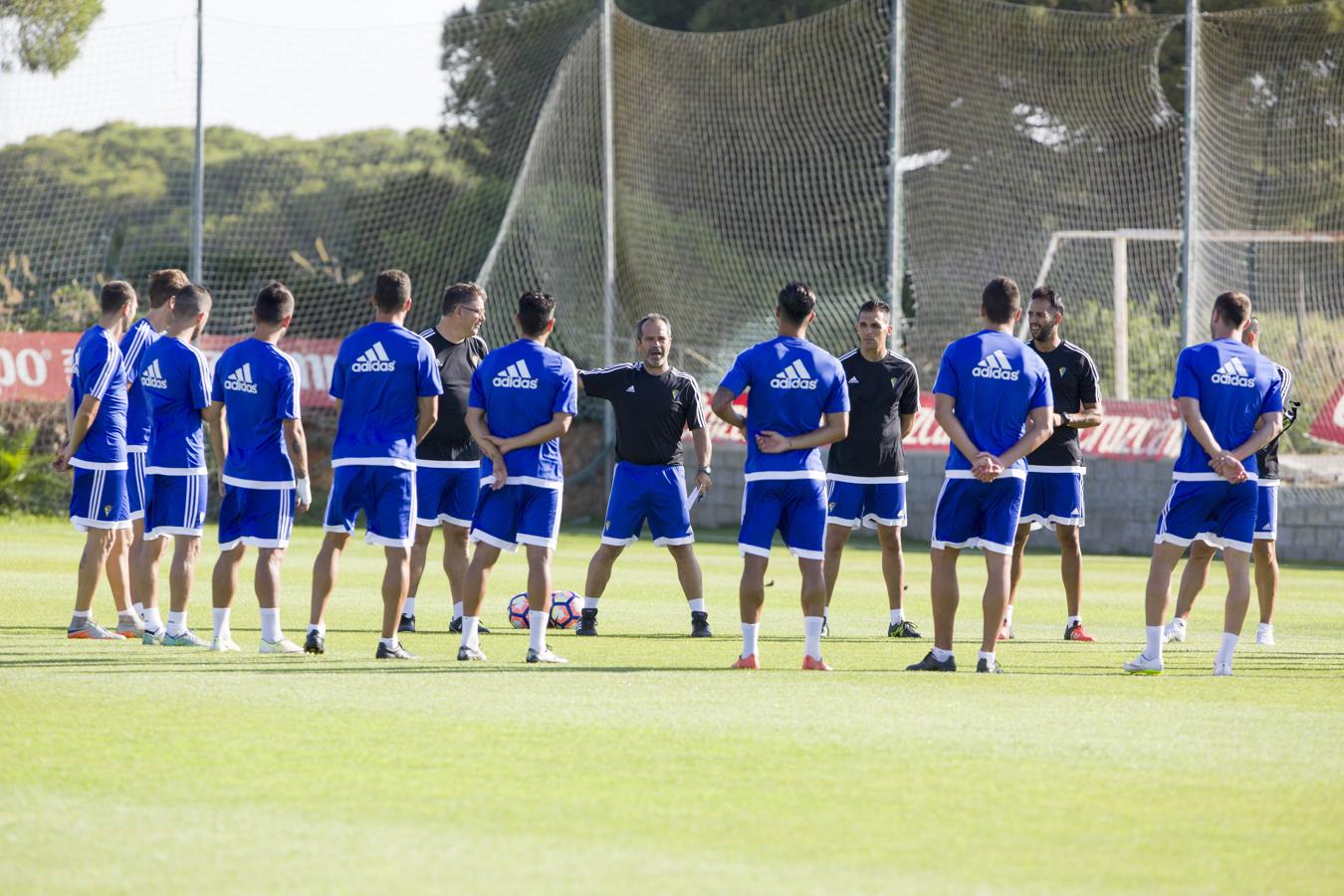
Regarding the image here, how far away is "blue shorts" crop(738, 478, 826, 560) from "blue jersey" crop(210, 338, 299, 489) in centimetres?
278

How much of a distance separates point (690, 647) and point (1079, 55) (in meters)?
19.0

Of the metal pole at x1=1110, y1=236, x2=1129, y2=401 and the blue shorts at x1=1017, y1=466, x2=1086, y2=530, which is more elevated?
the metal pole at x1=1110, y1=236, x2=1129, y2=401

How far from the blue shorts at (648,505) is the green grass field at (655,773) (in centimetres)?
125

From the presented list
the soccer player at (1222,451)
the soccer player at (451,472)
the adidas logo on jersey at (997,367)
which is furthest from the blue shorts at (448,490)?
the soccer player at (1222,451)

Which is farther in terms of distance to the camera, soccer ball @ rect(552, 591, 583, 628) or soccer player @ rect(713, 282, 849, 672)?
soccer ball @ rect(552, 591, 583, 628)

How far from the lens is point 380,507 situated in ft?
33.1

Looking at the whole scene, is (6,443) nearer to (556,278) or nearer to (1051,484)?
(556,278)

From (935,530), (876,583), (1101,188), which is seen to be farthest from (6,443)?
(935,530)

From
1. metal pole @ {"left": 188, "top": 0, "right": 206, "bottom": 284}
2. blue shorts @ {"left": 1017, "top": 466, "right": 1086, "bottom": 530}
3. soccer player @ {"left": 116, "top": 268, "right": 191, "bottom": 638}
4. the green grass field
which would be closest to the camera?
the green grass field

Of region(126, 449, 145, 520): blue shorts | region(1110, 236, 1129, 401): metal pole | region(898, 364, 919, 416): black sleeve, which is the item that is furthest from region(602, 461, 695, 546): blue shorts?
region(1110, 236, 1129, 401): metal pole

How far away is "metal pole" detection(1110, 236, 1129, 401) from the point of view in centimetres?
2602

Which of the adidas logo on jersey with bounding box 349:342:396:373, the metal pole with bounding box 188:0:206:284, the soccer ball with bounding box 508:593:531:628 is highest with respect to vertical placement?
the metal pole with bounding box 188:0:206:284

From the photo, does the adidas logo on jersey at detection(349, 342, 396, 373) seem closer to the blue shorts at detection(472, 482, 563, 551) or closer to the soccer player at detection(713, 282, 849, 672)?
the blue shorts at detection(472, 482, 563, 551)

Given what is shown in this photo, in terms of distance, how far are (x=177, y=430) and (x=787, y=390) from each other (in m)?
4.06
